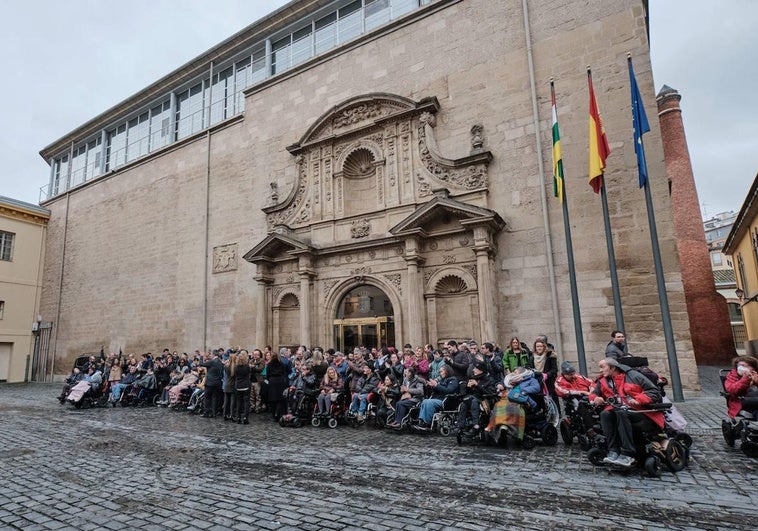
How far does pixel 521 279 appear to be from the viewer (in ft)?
39.5

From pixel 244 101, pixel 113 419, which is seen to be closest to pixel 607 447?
pixel 113 419

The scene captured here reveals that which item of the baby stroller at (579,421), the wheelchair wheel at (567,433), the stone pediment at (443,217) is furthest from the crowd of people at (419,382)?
the stone pediment at (443,217)

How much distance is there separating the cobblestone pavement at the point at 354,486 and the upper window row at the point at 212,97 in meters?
15.3

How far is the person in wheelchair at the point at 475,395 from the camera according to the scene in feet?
22.2

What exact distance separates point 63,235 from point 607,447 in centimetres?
3067

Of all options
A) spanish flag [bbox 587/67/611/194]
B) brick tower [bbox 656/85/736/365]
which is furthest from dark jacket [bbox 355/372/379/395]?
brick tower [bbox 656/85/736/365]

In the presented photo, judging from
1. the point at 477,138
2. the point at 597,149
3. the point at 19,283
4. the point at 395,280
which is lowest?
the point at 395,280

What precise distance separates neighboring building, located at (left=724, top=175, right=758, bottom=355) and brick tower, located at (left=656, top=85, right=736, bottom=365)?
1.61m

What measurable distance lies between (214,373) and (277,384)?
87.7 inches

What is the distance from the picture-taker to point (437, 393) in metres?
7.85

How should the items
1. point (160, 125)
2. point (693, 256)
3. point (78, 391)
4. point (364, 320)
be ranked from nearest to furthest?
point (78, 391) → point (364, 320) → point (693, 256) → point (160, 125)

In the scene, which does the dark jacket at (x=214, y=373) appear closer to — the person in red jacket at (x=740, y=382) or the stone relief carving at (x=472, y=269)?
the stone relief carving at (x=472, y=269)

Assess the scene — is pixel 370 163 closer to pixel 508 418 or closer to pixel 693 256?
pixel 508 418

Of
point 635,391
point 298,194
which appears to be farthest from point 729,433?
point 298,194
